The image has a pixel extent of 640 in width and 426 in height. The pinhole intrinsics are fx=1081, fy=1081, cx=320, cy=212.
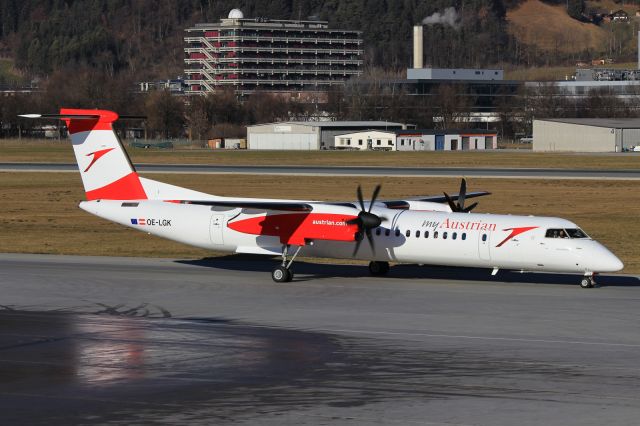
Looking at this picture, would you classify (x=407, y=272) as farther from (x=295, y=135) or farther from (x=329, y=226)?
(x=295, y=135)

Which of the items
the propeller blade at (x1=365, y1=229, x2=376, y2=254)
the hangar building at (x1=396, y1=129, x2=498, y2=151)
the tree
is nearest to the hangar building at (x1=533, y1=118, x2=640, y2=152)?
the hangar building at (x1=396, y1=129, x2=498, y2=151)

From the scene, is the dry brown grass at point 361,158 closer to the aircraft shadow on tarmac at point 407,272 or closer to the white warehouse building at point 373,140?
the white warehouse building at point 373,140

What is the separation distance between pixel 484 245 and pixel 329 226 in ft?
Result: 16.8

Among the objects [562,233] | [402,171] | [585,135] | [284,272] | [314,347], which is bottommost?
[314,347]

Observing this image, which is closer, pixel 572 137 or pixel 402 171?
pixel 402 171

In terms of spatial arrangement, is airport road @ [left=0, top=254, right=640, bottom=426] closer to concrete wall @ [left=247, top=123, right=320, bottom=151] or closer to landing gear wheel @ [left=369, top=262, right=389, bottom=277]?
landing gear wheel @ [left=369, top=262, right=389, bottom=277]

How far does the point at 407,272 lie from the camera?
39156 millimetres

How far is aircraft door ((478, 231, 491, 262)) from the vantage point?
34.1 m

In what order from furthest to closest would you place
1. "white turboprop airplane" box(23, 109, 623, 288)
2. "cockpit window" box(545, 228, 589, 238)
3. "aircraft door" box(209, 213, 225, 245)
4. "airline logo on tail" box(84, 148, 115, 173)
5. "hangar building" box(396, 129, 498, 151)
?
"hangar building" box(396, 129, 498, 151), "airline logo on tail" box(84, 148, 115, 173), "aircraft door" box(209, 213, 225, 245), "white turboprop airplane" box(23, 109, 623, 288), "cockpit window" box(545, 228, 589, 238)

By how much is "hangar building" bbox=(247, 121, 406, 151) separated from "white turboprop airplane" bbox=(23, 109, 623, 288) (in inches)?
4621

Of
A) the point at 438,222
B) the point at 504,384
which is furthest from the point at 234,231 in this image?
the point at 504,384

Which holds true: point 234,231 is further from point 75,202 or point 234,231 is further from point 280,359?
point 75,202

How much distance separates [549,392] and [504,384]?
102 cm

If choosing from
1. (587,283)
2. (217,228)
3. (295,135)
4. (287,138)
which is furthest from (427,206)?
(295,135)
